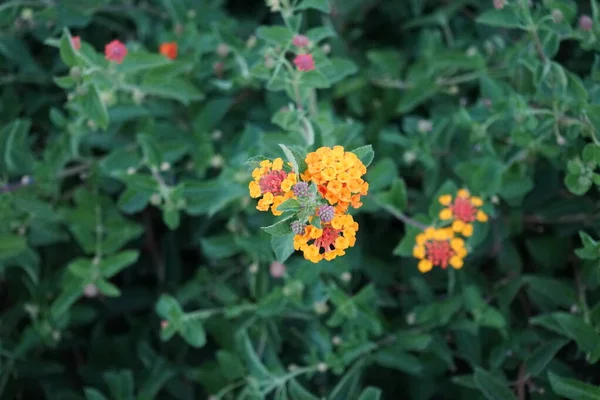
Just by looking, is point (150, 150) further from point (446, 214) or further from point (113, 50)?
point (446, 214)

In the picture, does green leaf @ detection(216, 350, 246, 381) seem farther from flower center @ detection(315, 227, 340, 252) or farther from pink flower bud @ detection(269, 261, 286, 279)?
flower center @ detection(315, 227, 340, 252)

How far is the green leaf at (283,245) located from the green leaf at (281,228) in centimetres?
1

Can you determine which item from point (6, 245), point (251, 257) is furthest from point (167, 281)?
point (6, 245)

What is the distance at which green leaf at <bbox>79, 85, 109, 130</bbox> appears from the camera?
1807mm

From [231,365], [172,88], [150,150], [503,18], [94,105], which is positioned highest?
[503,18]

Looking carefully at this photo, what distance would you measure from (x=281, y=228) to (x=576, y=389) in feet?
2.75

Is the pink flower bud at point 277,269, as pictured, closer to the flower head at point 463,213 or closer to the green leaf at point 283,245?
the flower head at point 463,213

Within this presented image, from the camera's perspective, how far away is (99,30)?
2.68 m

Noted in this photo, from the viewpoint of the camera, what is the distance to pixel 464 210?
5.96 feet

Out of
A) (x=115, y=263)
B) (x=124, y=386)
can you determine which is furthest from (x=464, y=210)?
(x=124, y=386)

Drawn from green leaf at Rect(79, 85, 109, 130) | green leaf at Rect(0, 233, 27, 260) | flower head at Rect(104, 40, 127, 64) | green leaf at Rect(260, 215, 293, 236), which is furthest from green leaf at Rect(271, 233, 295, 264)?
green leaf at Rect(0, 233, 27, 260)

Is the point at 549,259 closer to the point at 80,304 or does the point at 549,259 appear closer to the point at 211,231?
the point at 211,231

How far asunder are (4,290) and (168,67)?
1162 mm

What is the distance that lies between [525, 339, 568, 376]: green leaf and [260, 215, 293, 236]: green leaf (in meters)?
0.91
